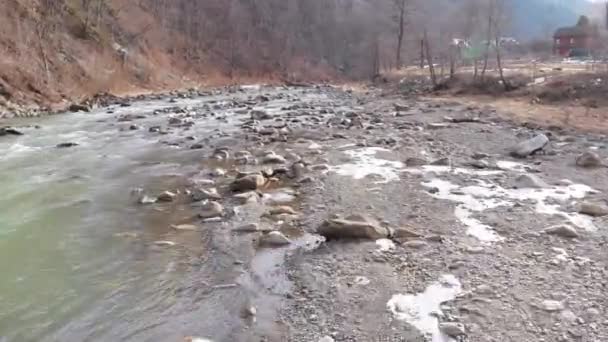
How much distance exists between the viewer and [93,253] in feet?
25.4

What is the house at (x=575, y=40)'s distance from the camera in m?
52.7

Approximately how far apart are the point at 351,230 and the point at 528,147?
756 centimetres

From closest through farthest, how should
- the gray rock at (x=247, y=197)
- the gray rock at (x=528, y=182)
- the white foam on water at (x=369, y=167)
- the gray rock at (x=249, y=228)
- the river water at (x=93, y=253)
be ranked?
the river water at (x=93, y=253) < the gray rock at (x=249, y=228) < the gray rock at (x=247, y=197) < the gray rock at (x=528, y=182) < the white foam on water at (x=369, y=167)

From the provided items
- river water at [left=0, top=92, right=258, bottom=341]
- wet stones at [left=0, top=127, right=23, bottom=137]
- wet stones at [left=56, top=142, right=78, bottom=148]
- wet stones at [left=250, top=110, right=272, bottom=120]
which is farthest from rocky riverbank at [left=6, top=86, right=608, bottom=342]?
wet stones at [left=250, top=110, right=272, bottom=120]

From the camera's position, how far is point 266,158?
13.8 m

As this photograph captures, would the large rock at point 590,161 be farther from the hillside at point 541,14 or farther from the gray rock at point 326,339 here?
the hillside at point 541,14

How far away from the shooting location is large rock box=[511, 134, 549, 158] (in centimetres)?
1356

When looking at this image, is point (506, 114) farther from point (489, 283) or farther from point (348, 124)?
point (489, 283)

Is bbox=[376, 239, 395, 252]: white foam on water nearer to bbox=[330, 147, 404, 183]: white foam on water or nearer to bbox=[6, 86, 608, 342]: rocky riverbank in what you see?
bbox=[6, 86, 608, 342]: rocky riverbank

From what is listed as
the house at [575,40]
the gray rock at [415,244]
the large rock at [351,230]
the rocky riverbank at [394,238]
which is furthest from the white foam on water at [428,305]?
the house at [575,40]

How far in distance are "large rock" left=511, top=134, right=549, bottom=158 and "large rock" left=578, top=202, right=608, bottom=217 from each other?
4.70 meters

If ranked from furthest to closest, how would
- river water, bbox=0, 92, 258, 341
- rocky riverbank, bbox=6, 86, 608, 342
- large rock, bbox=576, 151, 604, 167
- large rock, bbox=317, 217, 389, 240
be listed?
large rock, bbox=576, 151, 604, 167 → large rock, bbox=317, 217, 389, 240 → river water, bbox=0, 92, 258, 341 → rocky riverbank, bbox=6, 86, 608, 342

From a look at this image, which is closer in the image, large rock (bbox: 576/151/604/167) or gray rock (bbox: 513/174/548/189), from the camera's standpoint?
gray rock (bbox: 513/174/548/189)

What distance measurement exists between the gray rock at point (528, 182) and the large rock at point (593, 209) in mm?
1613
